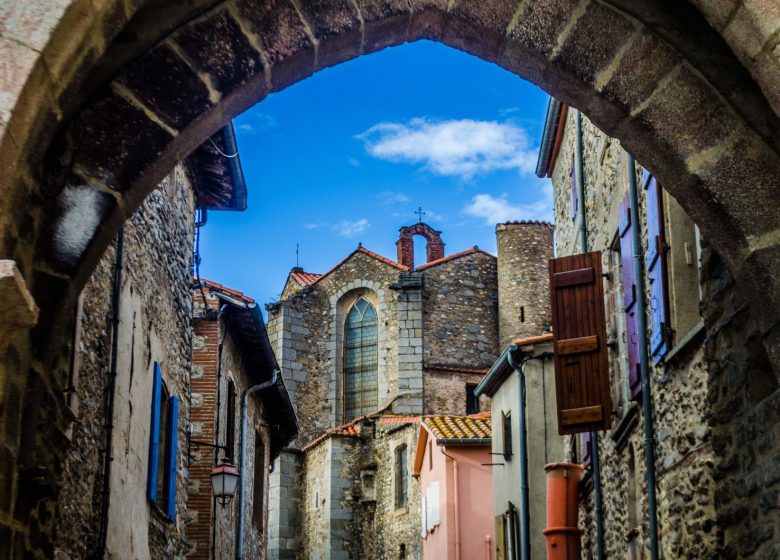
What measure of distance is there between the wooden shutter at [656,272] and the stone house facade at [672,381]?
0.05 ft

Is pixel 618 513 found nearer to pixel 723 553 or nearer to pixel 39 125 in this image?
pixel 723 553

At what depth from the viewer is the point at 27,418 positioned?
15.1 feet

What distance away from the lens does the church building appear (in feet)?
111

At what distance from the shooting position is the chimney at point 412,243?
40469 millimetres

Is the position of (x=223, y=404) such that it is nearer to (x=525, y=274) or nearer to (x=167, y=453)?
(x=167, y=453)

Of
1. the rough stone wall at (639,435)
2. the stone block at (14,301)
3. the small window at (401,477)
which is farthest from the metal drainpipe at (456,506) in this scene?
the stone block at (14,301)

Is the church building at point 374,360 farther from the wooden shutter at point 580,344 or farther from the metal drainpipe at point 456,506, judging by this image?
the wooden shutter at point 580,344

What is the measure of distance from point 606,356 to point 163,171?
7.41 meters

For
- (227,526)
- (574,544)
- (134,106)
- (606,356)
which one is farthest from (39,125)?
(227,526)

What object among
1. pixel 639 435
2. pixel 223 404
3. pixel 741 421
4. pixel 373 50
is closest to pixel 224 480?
pixel 223 404

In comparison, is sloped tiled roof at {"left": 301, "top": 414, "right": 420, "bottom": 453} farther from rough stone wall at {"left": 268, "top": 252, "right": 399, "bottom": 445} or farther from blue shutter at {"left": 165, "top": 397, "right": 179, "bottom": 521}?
blue shutter at {"left": 165, "top": 397, "right": 179, "bottom": 521}

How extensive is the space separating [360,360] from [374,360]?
0.58 meters

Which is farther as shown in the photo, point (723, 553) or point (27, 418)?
point (723, 553)

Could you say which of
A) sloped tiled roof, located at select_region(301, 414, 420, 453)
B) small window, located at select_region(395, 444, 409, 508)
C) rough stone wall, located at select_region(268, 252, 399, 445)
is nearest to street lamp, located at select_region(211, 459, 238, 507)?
small window, located at select_region(395, 444, 409, 508)
